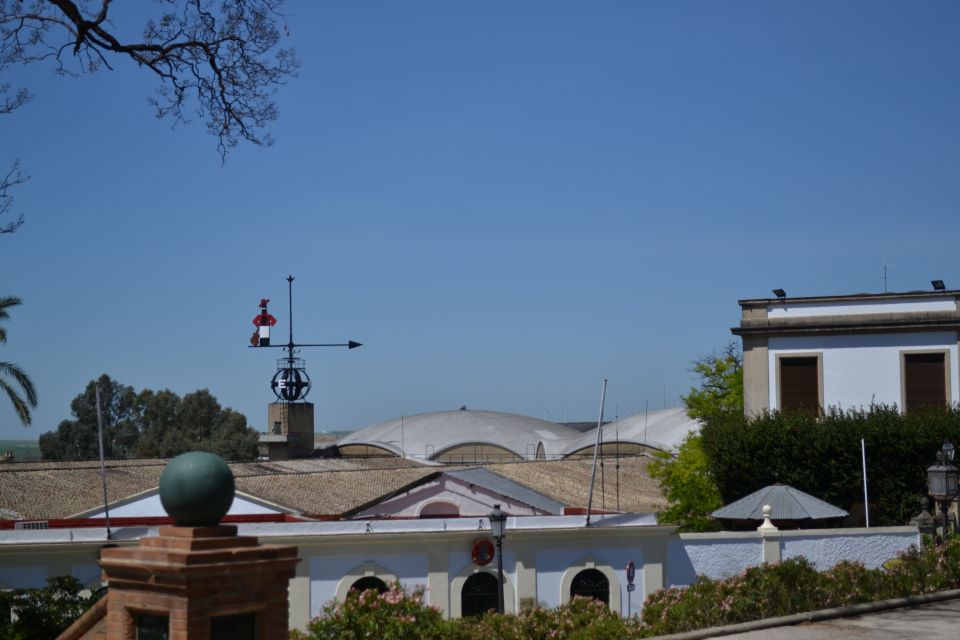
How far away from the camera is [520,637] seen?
44.0 ft

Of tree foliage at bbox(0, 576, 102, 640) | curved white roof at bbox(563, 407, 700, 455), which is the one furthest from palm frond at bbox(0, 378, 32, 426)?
curved white roof at bbox(563, 407, 700, 455)

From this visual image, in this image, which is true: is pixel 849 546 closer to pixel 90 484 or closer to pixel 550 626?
pixel 550 626

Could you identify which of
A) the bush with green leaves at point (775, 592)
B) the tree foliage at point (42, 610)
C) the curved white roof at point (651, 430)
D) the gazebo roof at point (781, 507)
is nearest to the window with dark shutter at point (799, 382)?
the gazebo roof at point (781, 507)

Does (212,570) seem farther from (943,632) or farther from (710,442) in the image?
(710,442)

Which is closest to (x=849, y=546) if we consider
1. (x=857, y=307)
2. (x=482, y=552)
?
(x=482, y=552)

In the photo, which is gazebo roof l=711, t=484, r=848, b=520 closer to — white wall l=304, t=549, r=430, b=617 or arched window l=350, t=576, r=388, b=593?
white wall l=304, t=549, r=430, b=617

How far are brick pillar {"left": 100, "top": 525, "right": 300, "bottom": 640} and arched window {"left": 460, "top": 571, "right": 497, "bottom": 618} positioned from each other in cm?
1472

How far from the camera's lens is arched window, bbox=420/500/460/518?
33.7 metres

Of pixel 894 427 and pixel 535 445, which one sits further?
pixel 535 445

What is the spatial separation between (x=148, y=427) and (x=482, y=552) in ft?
288

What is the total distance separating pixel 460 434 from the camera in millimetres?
83062

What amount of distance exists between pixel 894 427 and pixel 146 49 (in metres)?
25.3

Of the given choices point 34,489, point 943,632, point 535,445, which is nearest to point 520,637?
point 943,632

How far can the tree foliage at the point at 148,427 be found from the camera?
3747 inches
